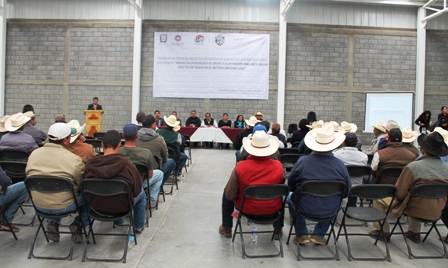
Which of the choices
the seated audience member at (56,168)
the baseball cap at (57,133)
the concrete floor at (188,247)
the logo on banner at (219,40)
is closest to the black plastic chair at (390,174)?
the concrete floor at (188,247)

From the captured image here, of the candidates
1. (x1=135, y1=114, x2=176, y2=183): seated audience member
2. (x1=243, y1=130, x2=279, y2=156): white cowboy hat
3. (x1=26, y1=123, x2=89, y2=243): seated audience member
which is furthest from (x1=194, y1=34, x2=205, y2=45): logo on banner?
(x1=26, y1=123, x2=89, y2=243): seated audience member

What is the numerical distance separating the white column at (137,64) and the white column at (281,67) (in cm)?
475

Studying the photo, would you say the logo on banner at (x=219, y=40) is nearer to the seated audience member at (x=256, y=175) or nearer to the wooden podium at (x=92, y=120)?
the wooden podium at (x=92, y=120)

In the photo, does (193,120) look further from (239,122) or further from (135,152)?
(135,152)

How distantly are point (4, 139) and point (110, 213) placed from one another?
2.28 metres

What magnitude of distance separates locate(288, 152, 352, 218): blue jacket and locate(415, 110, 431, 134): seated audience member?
9486 mm

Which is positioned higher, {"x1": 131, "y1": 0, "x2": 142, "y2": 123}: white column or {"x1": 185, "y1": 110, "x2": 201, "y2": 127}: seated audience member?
{"x1": 131, "y1": 0, "x2": 142, "y2": 123}: white column

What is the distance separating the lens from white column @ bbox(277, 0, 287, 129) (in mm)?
11375

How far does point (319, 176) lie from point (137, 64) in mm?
9643

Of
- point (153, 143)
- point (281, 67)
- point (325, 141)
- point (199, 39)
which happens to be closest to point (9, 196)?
point (153, 143)

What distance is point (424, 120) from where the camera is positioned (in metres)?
10.9

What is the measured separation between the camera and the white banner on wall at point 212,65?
37.6 ft

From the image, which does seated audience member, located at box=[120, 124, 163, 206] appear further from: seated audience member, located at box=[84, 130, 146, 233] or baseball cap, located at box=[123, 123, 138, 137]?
seated audience member, located at box=[84, 130, 146, 233]

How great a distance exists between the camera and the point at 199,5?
458 inches
